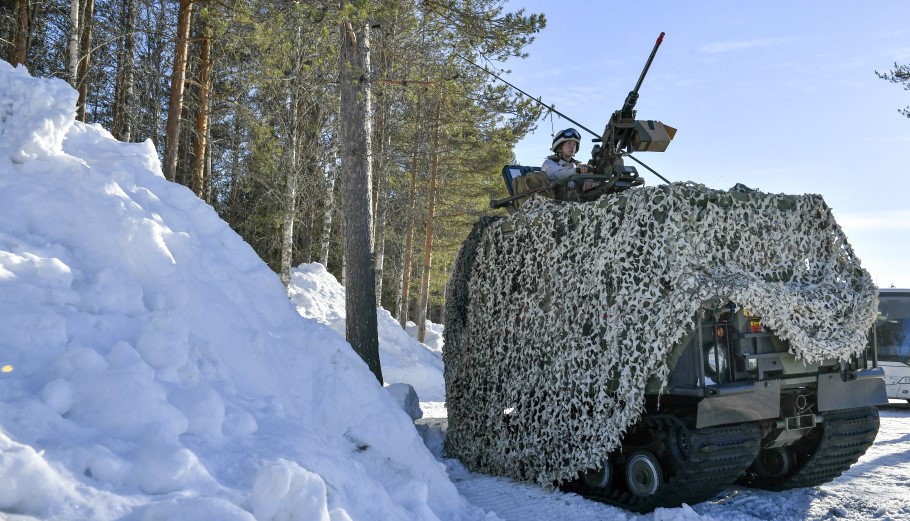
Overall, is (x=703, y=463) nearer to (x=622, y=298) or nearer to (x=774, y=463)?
(x=622, y=298)

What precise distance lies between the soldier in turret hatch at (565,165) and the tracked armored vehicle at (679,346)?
0.28m

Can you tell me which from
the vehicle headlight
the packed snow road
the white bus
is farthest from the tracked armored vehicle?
the white bus

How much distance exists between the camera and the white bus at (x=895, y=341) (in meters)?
14.6

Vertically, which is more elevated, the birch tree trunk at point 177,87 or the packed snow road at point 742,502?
the birch tree trunk at point 177,87

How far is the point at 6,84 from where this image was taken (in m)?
5.55

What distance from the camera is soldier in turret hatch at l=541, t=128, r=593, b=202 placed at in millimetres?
7770

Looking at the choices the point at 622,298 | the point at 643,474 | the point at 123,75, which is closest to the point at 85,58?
the point at 123,75

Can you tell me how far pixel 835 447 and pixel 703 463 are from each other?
182cm

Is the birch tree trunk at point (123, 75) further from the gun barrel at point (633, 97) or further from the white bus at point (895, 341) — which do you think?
the white bus at point (895, 341)

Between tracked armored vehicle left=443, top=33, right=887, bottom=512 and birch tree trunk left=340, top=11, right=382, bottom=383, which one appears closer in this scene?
tracked armored vehicle left=443, top=33, right=887, bottom=512

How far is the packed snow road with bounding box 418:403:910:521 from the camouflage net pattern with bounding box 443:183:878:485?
0.27 meters

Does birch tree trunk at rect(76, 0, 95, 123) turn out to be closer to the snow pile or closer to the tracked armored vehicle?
the snow pile

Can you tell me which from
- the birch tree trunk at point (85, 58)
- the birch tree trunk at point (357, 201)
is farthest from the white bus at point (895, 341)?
the birch tree trunk at point (85, 58)

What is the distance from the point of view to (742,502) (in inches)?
257
